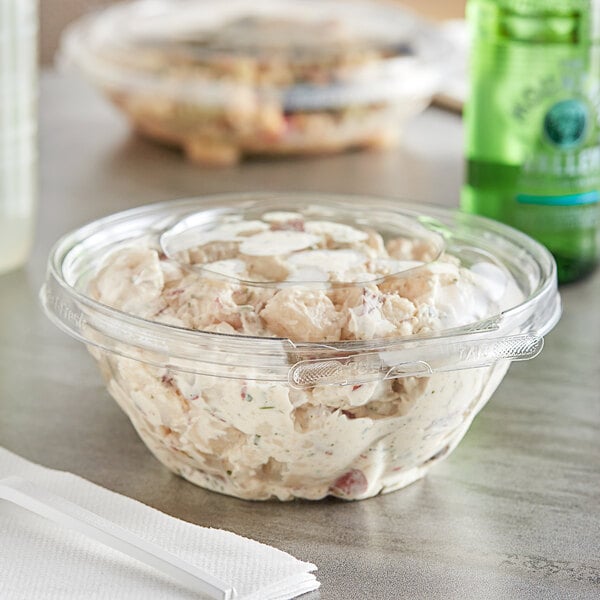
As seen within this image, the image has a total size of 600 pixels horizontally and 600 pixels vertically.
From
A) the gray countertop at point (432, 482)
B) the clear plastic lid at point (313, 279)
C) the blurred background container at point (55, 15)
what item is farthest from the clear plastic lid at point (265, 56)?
the blurred background container at point (55, 15)

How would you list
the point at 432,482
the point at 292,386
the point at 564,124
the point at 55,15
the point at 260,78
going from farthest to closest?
the point at 55,15
the point at 260,78
the point at 564,124
the point at 432,482
the point at 292,386

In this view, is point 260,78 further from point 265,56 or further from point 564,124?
point 564,124

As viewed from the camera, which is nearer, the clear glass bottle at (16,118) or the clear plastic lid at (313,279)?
the clear plastic lid at (313,279)

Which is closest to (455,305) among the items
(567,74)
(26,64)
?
(567,74)

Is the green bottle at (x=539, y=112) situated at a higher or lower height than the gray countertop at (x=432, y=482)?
higher

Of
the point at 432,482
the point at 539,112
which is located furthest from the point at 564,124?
the point at 432,482

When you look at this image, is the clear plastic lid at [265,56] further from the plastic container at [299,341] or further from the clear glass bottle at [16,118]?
the plastic container at [299,341]

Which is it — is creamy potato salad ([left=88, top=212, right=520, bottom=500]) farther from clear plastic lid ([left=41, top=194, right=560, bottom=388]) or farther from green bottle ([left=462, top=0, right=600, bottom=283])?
green bottle ([left=462, top=0, right=600, bottom=283])
